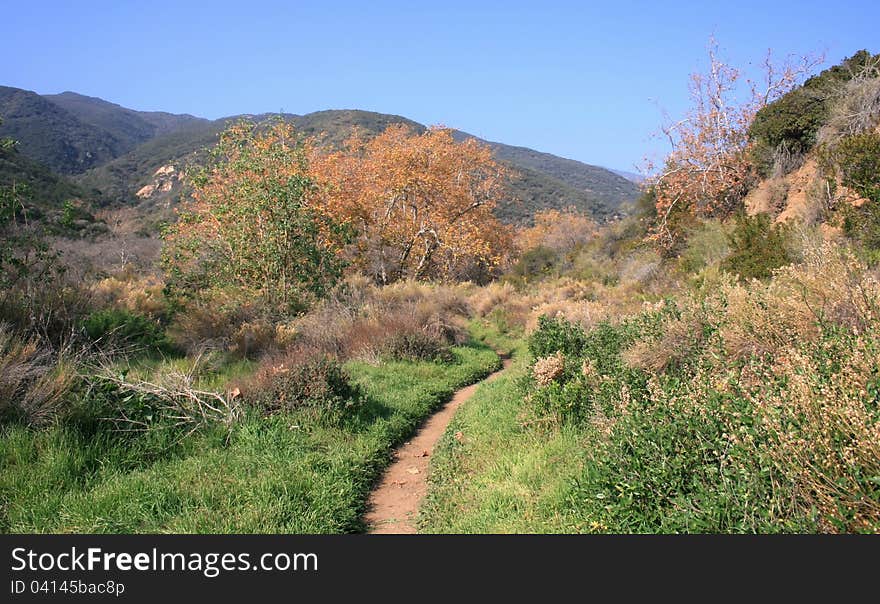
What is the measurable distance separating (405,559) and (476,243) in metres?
18.4

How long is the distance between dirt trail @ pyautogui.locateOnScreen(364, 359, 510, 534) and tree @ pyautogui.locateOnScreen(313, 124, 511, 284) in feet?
44.2

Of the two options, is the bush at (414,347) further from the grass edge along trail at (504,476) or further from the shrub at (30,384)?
the shrub at (30,384)

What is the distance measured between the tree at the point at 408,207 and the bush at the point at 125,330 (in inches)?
404

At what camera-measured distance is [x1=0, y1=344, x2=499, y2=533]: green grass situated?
451 centimetres

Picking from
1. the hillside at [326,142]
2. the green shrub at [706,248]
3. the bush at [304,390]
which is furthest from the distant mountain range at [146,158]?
the bush at [304,390]

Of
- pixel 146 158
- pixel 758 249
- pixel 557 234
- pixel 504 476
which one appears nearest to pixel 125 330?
pixel 504 476

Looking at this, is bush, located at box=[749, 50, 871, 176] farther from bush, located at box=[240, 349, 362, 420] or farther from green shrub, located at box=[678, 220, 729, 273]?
bush, located at box=[240, 349, 362, 420]

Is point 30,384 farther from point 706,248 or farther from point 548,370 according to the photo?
point 706,248

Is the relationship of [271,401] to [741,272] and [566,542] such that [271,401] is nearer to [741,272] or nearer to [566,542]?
[566,542]

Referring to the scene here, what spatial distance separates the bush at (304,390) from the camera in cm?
705

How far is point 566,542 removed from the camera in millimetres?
3482

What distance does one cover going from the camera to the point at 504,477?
18.2ft

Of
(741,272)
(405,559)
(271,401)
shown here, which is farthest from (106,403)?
(741,272)

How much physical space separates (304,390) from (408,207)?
16957mm
